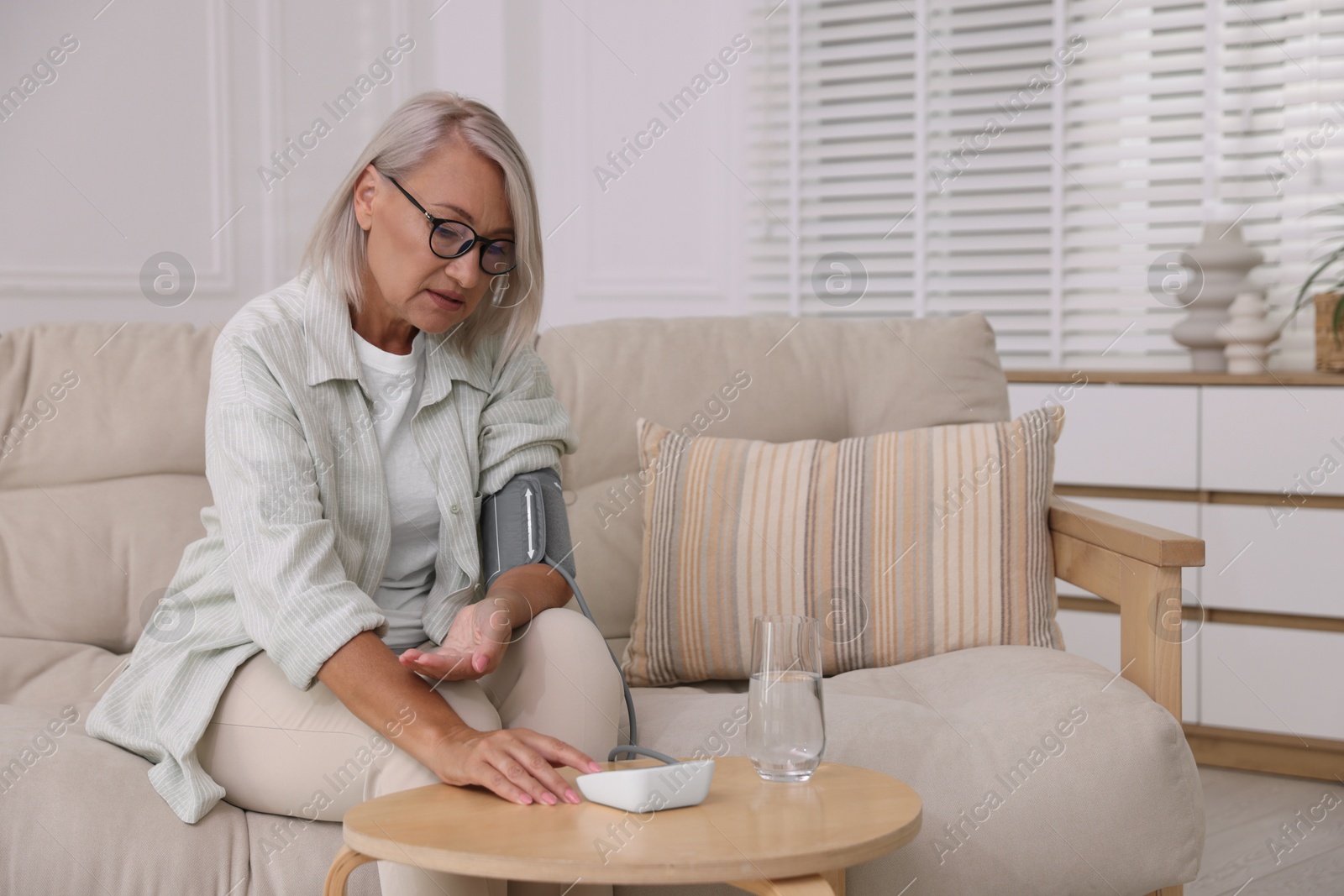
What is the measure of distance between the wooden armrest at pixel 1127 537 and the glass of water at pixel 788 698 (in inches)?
22.6

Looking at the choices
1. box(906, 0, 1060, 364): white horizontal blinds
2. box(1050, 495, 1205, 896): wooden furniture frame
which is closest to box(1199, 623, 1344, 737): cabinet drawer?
box(906, 0, 1060, 364): white horizontal blinds

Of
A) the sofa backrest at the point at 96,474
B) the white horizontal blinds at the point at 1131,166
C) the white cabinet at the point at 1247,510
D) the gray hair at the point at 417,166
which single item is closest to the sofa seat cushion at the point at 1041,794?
the gray hair at the point at 417,166

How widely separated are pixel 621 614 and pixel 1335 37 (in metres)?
2.14

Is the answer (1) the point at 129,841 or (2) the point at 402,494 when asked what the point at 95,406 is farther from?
(1) the point at 129,841

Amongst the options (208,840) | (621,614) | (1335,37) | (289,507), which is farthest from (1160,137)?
(208,840)

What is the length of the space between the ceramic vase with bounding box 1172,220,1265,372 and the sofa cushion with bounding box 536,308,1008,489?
0.97 m

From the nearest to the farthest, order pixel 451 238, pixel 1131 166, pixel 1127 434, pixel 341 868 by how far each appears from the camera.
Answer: pixel 341 868
pixel 451 238
pixel 1127 434
pixel 1131 166

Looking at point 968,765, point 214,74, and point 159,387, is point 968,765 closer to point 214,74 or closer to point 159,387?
point 159,387

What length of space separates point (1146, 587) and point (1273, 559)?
46.9 inches

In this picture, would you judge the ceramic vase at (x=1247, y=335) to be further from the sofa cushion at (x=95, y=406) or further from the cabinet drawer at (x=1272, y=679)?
the sofa cushion at (x=95, y=406)

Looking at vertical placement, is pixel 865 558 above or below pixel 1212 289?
below

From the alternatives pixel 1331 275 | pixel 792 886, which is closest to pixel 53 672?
pixel 792 886

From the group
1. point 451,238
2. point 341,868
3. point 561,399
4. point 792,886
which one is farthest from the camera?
point 561,399

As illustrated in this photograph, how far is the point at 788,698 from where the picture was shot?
3.26 ft
